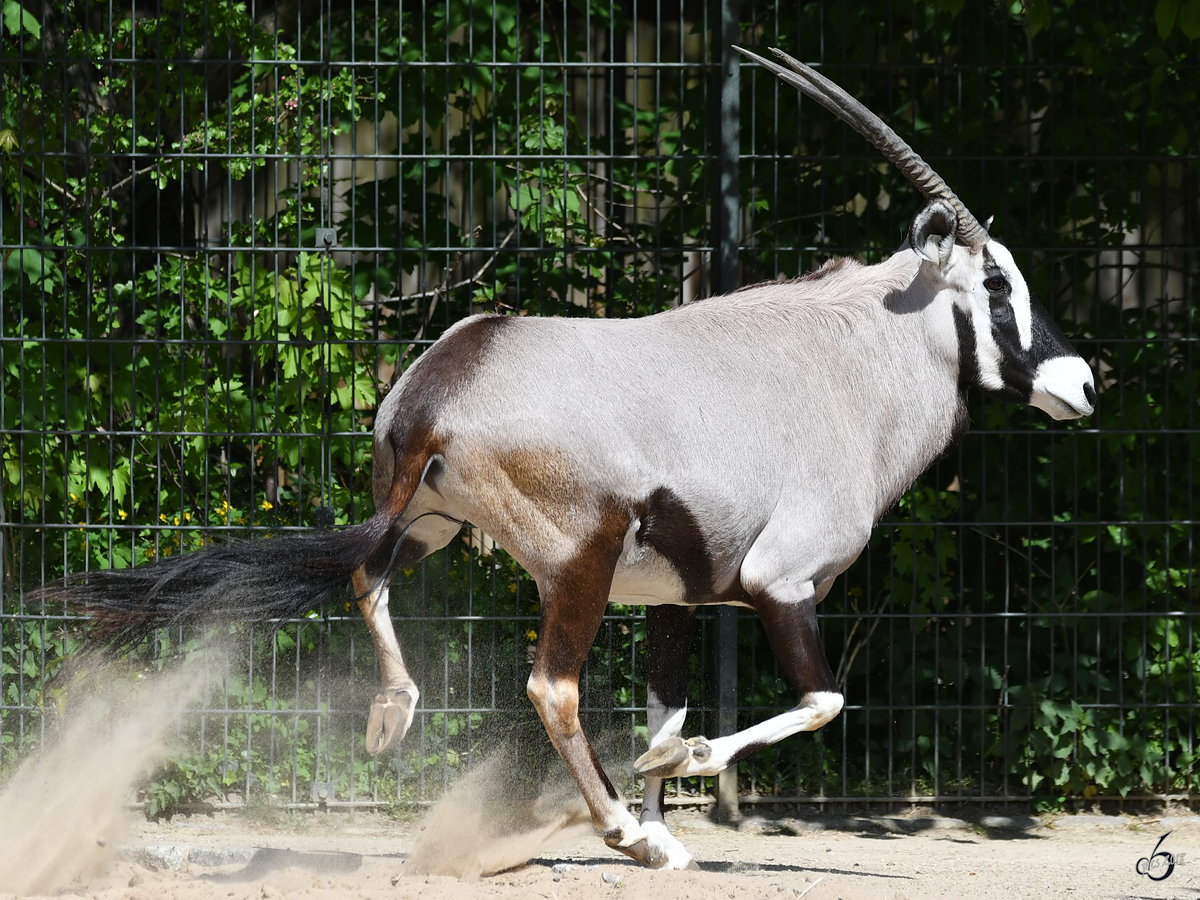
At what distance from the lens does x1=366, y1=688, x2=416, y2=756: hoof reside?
469 cm

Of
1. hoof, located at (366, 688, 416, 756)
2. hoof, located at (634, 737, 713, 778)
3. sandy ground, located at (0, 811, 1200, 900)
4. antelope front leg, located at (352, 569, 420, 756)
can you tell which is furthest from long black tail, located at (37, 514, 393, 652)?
hoof, located at (634, 737, 713, 778)

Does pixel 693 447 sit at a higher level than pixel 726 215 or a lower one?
lower

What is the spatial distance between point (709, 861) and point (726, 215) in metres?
2.63

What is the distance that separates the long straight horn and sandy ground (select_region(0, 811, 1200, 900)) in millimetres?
2216

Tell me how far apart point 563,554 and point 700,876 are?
1.09m

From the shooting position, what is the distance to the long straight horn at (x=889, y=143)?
5.04 m

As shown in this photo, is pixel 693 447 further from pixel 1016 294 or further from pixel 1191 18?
pixel 1191 18

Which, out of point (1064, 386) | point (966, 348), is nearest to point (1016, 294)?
point (966, 348)

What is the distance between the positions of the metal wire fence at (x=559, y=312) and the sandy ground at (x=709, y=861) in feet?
0.57

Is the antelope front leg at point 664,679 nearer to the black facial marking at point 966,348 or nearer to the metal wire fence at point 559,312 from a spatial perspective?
the metal wire fence at point 559,312

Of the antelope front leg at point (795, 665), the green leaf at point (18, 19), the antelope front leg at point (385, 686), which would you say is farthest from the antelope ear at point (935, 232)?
the green leaf at point (18, 19)

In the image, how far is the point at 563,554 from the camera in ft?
14.5

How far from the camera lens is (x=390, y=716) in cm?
470

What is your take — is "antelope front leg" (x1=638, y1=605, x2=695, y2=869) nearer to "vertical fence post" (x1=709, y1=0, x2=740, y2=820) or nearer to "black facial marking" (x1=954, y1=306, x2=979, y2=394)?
"vertical fence post" (x1=709, y1=0, x2=740, y2=820)
